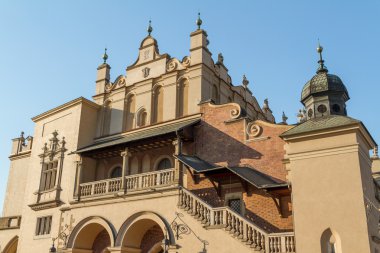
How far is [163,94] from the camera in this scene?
24.5 metres

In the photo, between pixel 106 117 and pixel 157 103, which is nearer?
pixel 157 103

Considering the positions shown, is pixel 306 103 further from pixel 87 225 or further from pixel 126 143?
pixel 87 225

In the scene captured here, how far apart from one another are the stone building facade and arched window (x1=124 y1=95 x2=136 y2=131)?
0.07 meters

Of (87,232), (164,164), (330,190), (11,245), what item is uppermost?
(164,164)

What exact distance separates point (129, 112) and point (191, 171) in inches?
277

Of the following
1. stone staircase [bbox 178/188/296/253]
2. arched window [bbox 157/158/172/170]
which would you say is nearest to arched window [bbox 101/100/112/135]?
arched window [bbox 157/158/172/170]

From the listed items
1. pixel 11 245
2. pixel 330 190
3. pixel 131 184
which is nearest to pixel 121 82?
pixel 131 184

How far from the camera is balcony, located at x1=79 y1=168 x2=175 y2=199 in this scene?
65.2ft

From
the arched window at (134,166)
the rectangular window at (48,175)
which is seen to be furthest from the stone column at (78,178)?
the arched window at (134,166)

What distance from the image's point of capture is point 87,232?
74.5 ft

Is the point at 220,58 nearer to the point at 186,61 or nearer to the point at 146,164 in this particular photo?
the point at 186,61

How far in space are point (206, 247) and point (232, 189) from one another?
3.47 metres

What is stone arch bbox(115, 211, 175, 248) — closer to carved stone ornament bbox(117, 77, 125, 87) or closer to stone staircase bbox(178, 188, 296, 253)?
stone staircase bbox(178, 188, 296, 253)

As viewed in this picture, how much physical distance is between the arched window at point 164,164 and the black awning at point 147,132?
1.57 meters
